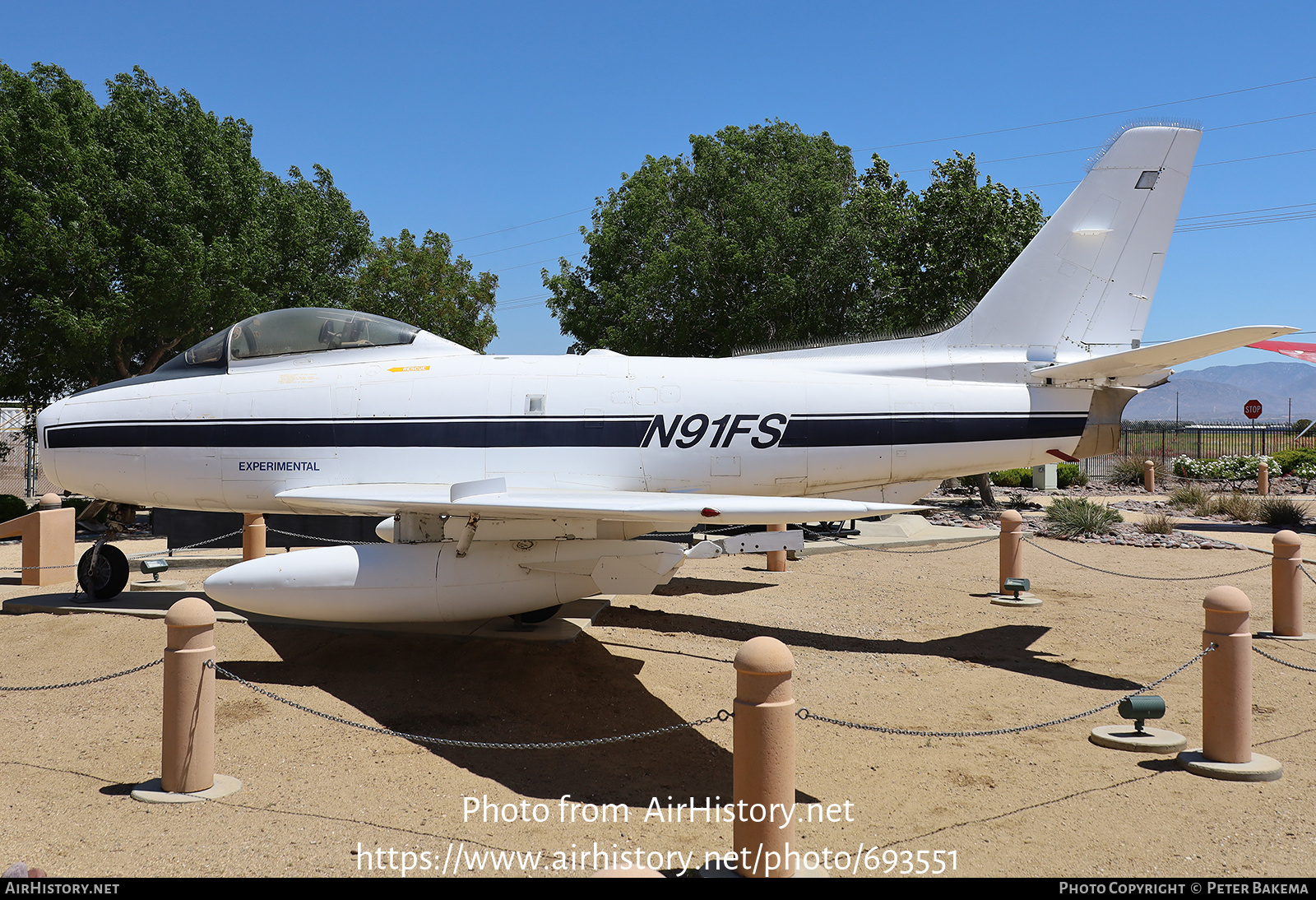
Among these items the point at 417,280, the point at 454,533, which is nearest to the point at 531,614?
the point at 454,533

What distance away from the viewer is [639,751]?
5.48m

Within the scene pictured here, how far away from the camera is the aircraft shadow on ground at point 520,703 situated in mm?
5070

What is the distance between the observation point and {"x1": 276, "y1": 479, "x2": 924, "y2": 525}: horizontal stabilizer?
5.09m

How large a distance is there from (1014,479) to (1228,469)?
8.46 meters

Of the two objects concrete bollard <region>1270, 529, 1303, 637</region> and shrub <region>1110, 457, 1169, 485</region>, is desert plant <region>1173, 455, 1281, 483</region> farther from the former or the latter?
concrete bollard <region>1270, 529, 1303, 637</region>

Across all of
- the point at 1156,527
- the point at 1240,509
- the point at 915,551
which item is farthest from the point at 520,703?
the point at 1240,509

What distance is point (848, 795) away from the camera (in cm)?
480

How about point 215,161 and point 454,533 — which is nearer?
point 454,533

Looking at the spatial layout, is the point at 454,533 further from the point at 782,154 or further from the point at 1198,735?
the point at 782,154

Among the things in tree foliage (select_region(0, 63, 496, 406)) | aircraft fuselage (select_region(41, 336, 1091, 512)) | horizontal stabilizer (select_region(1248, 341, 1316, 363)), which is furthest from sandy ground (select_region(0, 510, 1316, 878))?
horizontal stabilizer (select_region(1248, 341, 1316, 363))

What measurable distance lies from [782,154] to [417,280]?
14594 mm

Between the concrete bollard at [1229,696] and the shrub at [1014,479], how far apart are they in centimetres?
2327

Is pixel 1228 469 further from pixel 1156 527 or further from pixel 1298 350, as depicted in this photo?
pixel 1156 527

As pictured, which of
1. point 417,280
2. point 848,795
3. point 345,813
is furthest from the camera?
point 417,280
